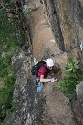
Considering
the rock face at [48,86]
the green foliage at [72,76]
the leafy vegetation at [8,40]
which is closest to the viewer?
the green foliage at [72,76]

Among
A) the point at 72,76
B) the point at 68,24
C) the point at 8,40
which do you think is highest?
the point at 68,24

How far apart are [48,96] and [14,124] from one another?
2270 millimetres

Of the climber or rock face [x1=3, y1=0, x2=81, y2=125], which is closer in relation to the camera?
rock face [x1=3, y1=0, x2=81, y2=125]

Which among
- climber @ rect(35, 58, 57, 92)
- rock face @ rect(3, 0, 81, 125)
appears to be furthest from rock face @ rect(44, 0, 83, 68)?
climber @ rect(35, 58, 57, 92)

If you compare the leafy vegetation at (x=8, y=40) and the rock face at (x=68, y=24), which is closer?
the rock face at (x=68, y=24)

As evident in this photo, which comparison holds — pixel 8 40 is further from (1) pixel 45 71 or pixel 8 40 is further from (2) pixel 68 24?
(2) pixel 68 24

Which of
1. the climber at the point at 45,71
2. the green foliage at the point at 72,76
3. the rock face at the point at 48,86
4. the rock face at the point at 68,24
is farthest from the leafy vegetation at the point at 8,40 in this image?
the green foliage at the point at 72,76

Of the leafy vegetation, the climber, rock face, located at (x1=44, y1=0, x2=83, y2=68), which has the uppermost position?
rock face, located at (x1=44, y1=0, x2=83, y2=68)

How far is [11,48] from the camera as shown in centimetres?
1662

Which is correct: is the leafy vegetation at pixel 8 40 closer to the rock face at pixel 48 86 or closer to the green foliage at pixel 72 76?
the rock face at pixel 48 86

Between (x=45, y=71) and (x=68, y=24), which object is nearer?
(x=68, y=24)

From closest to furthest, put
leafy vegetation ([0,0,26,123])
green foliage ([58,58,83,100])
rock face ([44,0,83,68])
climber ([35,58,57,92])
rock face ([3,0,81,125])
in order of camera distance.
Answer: rock face ([44,0,83,68])
green foliage ([58,58,83,100])
rock face ([3,0,81,125])
climber ([35,58,57,92])
leafy vegetation ([0,0,26,123])

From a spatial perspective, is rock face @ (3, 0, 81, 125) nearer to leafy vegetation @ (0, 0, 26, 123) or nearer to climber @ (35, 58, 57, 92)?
climber @ (35, 58, 57, 92)

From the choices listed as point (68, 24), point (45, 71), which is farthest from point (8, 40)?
point (68, 24)
